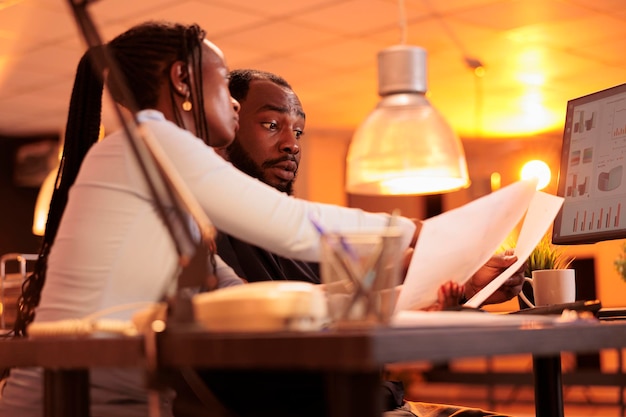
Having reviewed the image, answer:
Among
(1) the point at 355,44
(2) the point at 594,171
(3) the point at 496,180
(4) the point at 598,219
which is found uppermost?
(1) the point at 355,44

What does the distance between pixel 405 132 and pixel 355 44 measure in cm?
465

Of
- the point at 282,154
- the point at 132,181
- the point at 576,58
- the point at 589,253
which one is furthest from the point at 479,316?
the point at 589,253

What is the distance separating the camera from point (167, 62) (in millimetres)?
1557

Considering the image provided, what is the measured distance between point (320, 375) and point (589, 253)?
9.27 meters

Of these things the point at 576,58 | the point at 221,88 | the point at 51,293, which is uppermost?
the point at 576,58

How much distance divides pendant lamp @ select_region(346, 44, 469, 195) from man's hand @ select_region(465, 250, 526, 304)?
0.46 meters

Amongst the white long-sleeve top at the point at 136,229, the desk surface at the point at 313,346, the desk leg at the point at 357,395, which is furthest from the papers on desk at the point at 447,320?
the white long-sleeve top at the point at 136,229

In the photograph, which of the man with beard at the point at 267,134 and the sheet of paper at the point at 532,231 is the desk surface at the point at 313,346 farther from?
the man with beard at the point at 267,134

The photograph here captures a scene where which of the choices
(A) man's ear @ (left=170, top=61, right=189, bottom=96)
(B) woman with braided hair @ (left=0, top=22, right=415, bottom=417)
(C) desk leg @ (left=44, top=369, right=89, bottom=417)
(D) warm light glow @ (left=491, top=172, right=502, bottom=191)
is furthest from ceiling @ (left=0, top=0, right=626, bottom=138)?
(C) desk leg @ (left=44, top=369, right=89, bottom=417)

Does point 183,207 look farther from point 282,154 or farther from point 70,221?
point 282,154

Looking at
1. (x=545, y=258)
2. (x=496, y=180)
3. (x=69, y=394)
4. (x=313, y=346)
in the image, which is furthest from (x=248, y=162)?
(x=496, y=180)

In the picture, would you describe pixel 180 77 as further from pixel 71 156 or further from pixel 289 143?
pixel 289 143

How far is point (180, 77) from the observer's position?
5.07 ft

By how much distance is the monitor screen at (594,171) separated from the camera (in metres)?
2.10
